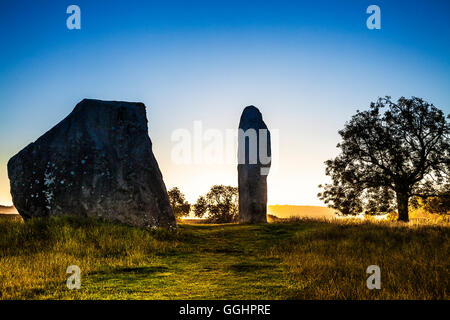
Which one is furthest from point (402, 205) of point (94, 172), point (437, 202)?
point (94, 172)

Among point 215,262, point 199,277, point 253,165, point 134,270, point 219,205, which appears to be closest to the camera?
point 199,277

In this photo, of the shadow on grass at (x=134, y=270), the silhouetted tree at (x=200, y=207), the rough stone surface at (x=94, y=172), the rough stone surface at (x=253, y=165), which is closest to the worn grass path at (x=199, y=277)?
the shadow on grass at (x=134, y=270)

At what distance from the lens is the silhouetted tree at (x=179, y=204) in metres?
31.4

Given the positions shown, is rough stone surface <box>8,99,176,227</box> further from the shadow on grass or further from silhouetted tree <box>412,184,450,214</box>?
silhouetted tree <box>412,184,450,214</box>

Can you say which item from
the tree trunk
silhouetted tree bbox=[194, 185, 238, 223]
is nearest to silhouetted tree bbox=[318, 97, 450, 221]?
the tree trunk

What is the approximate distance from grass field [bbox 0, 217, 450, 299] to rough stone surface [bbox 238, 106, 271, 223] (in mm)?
6316

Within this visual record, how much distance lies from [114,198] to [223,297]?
342 inches

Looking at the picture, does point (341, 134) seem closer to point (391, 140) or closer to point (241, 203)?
point (391, 140)

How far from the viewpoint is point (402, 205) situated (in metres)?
20.3

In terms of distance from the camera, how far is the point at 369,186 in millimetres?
20688

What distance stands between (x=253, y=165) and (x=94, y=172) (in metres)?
9.69

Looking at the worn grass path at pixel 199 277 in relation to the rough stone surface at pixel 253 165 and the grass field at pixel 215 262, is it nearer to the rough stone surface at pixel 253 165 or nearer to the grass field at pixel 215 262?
the grass field at pixel 215 262

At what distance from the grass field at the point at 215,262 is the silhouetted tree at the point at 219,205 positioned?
16122mm

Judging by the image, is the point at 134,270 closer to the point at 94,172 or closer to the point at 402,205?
the point at 94,172
